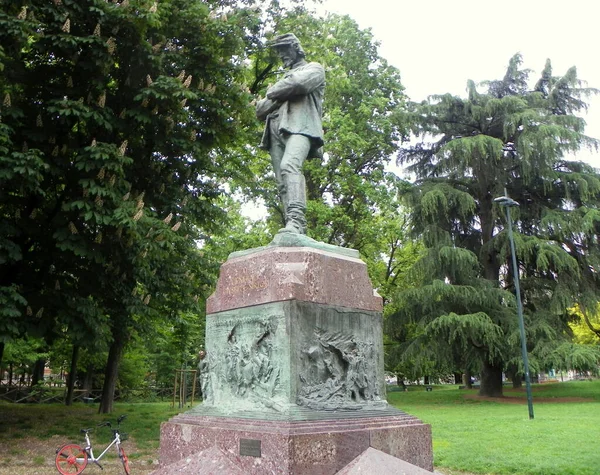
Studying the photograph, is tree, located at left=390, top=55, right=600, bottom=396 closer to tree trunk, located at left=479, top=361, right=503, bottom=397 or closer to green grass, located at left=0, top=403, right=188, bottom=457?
tree trunk, located at left=479, top=361, right=503, bottom=397

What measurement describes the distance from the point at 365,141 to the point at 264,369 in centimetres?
1961

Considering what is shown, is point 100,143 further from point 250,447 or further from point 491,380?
point 491,380

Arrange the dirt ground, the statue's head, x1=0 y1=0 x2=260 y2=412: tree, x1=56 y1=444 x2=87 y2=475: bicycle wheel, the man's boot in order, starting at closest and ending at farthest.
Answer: the man's boot
the statue's head
x1=56 y1=444 x2=87 y2=475: bicycle wheel
the dirt ground
x1=0 y1=0 x2=260 y2=412: tree

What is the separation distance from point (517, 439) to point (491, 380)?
47.9 ft

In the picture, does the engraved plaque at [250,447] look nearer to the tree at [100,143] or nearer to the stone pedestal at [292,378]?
the stone pedestal at [292,378]

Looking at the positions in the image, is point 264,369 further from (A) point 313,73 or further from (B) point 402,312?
(B) point 402,312

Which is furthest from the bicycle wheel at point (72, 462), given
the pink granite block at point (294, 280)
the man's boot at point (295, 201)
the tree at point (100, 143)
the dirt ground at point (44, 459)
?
the man's boot at point (295, 201)

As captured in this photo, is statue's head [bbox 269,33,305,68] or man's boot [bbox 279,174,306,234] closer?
man's boot [bbox 279,174,306,234]

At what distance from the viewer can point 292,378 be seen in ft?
18.0

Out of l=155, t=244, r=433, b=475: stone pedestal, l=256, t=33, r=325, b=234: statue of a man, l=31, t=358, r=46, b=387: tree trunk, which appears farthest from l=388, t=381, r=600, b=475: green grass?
l=31, t=358, r=46, b=387: tree trunk

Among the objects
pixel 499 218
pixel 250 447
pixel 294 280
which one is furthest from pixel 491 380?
pixel 250 447

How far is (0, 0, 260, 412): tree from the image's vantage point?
34.4 feet

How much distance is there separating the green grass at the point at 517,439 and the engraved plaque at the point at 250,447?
5.19m

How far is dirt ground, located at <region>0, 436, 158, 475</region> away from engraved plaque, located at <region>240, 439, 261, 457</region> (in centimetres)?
461
